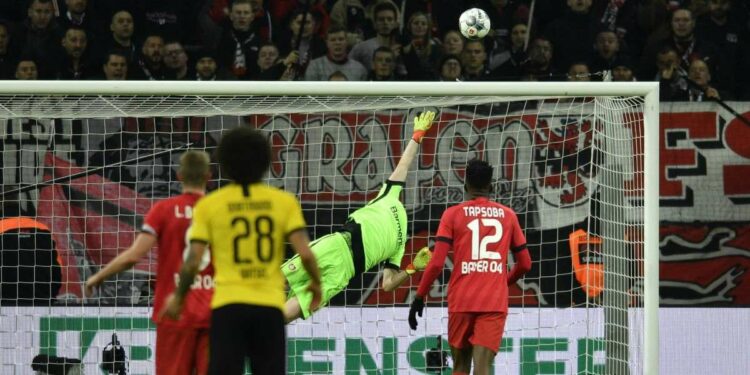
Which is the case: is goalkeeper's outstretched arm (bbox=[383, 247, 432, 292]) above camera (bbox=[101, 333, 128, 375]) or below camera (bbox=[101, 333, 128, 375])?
above

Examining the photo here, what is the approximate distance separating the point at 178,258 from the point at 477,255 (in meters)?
2.28

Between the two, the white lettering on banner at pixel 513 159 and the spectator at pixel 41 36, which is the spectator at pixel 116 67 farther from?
the white lettering on banner at pixel 513 159

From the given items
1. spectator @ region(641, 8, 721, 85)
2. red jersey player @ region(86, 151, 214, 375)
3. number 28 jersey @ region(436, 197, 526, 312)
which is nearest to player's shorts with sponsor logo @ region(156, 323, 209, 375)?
red jersey player @ region(86, 151, 214, 375)

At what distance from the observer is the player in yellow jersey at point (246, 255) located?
5.61m

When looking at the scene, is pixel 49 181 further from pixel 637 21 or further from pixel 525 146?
pixel 637 21

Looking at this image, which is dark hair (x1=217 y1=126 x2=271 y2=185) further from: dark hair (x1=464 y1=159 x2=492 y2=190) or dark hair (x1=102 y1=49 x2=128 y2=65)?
dark hair (x1=102 y1=49 x2=128 y2=65)

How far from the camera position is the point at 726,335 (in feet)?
33.0

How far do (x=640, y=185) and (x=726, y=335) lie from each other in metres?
1.64

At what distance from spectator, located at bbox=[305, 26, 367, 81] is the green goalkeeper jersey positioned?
7.75 ft

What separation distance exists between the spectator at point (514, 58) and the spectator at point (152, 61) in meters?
2.99

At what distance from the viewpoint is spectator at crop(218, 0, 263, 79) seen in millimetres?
11641

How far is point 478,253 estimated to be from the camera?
792 centimetres

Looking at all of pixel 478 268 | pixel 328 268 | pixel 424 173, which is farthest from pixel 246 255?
Answer: pixel 424 173

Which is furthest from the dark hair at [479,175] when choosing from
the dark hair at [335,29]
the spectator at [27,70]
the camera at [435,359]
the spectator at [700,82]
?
the spectator at [27,70]
